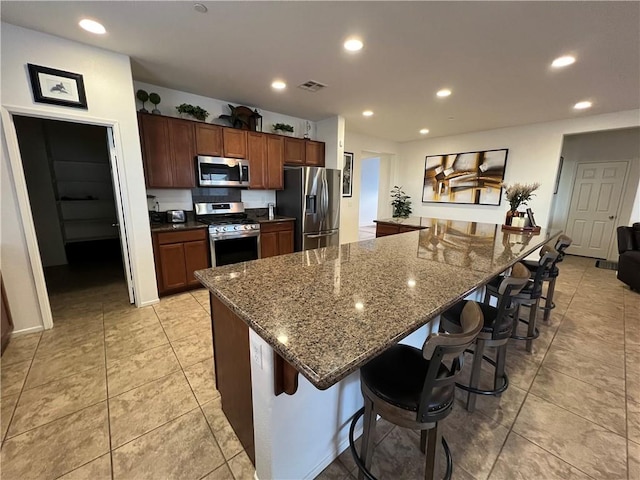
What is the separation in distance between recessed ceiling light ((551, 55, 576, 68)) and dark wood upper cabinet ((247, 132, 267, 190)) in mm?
3483

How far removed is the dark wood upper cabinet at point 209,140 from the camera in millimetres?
3463

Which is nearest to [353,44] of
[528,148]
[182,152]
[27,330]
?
[182,152]

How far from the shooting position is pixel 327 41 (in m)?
2.24

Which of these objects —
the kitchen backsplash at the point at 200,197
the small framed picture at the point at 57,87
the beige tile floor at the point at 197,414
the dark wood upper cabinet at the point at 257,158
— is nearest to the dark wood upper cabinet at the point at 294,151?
the dark wood upper cabinet at the point at 257,158

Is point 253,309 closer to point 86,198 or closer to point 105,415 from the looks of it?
point 105,415

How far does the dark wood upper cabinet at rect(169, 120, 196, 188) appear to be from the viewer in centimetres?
328

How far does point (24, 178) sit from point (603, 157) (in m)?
9.02

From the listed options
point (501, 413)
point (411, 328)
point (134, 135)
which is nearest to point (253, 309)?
point (411, 328)

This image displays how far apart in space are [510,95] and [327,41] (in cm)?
265

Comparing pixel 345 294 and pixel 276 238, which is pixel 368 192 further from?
pixel 345 294

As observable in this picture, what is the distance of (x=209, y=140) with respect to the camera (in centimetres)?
355

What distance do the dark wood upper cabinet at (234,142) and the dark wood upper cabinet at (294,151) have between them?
721 mm

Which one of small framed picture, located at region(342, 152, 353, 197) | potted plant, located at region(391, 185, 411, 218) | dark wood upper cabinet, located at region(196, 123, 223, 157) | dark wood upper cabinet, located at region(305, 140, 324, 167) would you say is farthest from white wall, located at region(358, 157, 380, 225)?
dark wood upper cabinet, located at region(196, 123, 223, 157)

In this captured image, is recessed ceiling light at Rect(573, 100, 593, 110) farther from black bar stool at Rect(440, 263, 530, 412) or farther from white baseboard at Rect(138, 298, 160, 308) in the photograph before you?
white baseboard at Rect(138, 298, 160, 308)
